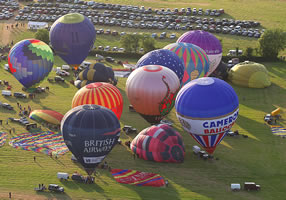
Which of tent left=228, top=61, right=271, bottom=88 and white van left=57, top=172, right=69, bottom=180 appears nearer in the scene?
white van left=57, top=172, right=69, bottom=180

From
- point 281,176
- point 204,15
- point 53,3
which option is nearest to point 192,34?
point 281,176

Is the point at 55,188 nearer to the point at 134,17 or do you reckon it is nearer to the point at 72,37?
the point at 72,37

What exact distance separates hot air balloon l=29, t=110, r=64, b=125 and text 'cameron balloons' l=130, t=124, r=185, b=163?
13.4 m

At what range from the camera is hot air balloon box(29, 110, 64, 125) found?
66688 mm

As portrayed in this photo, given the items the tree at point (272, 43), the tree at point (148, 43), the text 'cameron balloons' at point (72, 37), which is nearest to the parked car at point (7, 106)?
the text 'cameron balloons' at point (72, 37)

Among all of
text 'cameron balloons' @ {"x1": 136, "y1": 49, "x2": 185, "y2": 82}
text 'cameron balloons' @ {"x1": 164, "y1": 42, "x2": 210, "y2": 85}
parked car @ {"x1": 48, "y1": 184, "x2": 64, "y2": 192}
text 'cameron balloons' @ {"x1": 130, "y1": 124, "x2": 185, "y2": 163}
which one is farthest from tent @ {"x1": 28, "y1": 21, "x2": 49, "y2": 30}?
parked car @ {"x1": 48, "y1": 184, "x2": 64, "y2": 192}

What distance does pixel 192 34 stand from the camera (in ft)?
265

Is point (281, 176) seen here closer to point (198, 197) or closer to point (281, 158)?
point (281, 158)

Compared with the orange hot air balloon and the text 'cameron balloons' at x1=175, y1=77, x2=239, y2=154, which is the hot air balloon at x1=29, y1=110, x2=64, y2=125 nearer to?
the orange hot air balloon

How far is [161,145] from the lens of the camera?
5691 centimetres

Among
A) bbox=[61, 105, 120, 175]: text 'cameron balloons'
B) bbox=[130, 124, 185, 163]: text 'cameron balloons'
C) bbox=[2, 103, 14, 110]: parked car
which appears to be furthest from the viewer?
Result: bbox=[2, 103, 14, 110]: parked car

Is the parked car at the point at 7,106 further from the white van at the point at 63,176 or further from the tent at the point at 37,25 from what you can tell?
the tent at the point at 37,25

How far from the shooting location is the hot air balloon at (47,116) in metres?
66.7

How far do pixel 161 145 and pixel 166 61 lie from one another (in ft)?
49.0
